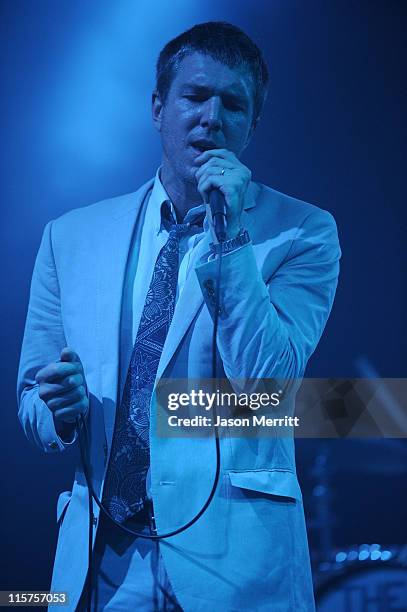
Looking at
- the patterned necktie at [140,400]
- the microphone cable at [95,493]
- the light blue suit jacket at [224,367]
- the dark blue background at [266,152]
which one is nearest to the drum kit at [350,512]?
the dark blue background at [266,152]

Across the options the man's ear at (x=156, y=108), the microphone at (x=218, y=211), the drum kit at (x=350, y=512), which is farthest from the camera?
the man's ear at (x=156, y=108)

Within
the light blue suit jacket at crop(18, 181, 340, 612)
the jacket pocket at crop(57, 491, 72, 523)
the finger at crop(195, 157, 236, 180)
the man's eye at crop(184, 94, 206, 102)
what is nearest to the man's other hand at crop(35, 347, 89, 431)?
the light blue suit jacket at crop(18, 181, 340, 612)

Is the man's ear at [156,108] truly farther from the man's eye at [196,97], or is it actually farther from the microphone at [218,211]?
the microphone at [218,211]

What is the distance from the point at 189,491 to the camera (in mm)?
1643

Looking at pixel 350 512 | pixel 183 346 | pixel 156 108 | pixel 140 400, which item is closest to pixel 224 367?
pixel 183 346

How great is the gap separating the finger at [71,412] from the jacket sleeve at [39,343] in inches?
5.4

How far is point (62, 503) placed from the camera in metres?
1.78

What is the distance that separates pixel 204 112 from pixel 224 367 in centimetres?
64

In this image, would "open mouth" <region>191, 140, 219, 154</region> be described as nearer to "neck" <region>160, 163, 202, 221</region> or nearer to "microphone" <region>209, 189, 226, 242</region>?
"neck" <region>160, 163, 202, 221</region>

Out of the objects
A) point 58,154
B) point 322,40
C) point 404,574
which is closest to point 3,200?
point 58,154

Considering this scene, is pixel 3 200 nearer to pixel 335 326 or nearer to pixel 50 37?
pixel 50 37

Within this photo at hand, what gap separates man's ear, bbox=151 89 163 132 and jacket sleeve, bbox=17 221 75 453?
46cm

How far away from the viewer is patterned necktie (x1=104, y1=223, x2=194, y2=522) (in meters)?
1.63

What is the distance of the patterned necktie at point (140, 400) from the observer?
163cm
